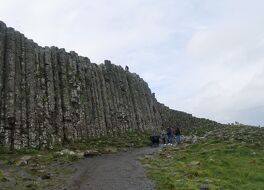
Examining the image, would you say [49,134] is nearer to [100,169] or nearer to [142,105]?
[100,169]

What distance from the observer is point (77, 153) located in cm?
3966

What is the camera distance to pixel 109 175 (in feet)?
94.7

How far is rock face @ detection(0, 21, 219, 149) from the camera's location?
42.1 meters

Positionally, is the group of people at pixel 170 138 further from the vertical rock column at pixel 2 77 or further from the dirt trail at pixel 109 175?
the vertical rock column at pixel 2 77

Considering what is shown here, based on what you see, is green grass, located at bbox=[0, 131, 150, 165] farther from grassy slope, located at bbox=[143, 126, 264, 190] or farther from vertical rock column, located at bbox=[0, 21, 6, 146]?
grassy slope, located at bbox=[143, 126, 264, 190]

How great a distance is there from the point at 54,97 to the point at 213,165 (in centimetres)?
1962

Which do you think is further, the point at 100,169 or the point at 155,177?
the point at 100,169

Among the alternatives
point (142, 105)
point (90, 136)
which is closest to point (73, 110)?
point (90, 136)

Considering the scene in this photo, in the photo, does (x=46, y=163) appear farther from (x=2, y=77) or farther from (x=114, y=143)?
(x=114, y=143)

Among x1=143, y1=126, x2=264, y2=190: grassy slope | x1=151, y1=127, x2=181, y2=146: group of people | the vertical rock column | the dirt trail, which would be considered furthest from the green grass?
x1=143, y1=126, x2=264, y2=190: grassy slope

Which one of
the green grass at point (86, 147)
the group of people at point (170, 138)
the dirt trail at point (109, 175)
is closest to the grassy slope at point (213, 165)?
the dirt trail at point (109, 175)

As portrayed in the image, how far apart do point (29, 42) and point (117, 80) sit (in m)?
15.6

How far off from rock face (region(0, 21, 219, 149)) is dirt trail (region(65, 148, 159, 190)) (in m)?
7.50

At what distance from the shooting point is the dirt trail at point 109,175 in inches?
987
